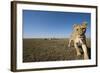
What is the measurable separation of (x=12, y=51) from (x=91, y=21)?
89 cm

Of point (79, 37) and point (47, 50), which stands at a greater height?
point (79, 37)

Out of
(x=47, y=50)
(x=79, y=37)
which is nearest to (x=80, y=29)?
(x=79, y=37)

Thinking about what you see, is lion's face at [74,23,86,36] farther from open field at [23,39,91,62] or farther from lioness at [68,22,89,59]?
open field at [23,39,91,62]

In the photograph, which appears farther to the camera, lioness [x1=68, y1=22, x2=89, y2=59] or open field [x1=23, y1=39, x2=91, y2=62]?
lioness [x1=68, y1=22, x2=89, y2=59]

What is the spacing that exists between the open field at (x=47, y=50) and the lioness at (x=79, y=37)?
0.05 meters

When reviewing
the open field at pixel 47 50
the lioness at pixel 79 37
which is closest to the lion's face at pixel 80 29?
the lioness at pixel 79 37

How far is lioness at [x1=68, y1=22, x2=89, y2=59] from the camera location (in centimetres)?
→ 222

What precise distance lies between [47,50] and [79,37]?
1.22ft

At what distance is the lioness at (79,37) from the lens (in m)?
2.22

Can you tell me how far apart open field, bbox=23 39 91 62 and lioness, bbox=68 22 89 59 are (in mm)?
53

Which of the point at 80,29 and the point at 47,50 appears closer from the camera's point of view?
the point at 47,50

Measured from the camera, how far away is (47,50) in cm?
210

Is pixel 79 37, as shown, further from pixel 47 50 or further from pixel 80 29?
pixel 47 50

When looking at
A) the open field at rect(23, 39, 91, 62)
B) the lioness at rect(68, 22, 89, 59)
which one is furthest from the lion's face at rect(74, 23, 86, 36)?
the open field at rect(23, 39, 91, 62)
